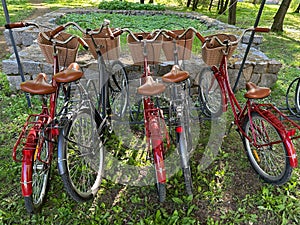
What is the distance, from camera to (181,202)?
2.18m

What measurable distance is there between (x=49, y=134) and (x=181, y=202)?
4.17ft

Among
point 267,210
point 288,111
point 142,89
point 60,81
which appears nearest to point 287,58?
point 288,111

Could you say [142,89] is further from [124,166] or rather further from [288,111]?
[288,111]

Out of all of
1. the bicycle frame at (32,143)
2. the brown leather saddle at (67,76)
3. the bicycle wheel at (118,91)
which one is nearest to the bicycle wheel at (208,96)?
the bicycle wheel at (118,91)

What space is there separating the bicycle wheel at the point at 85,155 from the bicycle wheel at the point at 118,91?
2.52ft

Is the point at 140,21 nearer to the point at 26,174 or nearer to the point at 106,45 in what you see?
the point at 106,45

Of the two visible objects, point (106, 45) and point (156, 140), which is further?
point (106, 45)

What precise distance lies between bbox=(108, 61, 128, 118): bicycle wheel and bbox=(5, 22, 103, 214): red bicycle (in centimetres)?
68

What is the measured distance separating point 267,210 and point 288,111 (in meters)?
1.90

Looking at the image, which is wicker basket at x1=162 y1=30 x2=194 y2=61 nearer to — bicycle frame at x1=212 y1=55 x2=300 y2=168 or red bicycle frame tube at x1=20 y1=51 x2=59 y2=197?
bicycle frame at x1=212 y1=55 x2=300 y2=168

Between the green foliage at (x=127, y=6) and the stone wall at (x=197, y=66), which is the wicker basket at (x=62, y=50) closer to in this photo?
the stone wall at (x=197, y=66)

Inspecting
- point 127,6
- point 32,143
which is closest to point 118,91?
point 32,143

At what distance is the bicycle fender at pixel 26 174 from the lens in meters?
1.75

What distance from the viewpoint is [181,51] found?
2641 millimetres
